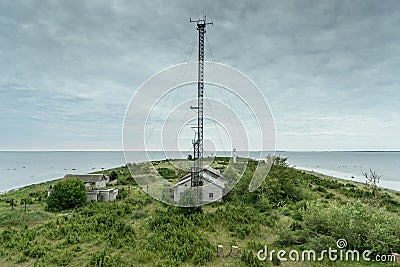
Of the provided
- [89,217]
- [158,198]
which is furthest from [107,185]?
[89,217]

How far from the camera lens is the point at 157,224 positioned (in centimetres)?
1634

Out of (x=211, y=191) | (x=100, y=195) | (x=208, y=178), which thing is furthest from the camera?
(x=100, y=195)

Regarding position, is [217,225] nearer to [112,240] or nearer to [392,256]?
[112,240]

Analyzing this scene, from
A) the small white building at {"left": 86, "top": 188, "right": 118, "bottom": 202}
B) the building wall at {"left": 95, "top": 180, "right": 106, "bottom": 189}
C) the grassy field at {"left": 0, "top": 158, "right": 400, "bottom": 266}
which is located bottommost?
the grassy field at {"left": 0, "top": 158, "right": 400, "bottom": 266}

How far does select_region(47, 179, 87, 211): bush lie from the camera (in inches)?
871

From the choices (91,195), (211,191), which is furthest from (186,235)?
(91,195)

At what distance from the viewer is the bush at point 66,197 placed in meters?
22.1

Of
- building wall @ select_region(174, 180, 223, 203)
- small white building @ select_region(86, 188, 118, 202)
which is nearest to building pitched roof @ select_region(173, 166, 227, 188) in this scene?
building wall @ select_region(174, 180, 223, 203)

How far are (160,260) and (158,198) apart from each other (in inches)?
563

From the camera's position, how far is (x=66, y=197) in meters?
22.3

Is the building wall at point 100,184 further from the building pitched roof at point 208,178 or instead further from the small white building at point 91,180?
the building pitched roof at point 208,178

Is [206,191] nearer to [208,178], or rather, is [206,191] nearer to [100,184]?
[208,178]

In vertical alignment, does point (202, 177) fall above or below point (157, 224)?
above

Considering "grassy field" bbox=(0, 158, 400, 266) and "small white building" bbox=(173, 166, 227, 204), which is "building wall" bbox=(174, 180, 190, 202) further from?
"grassy field" bbox=(0, 158, 400, 266)
